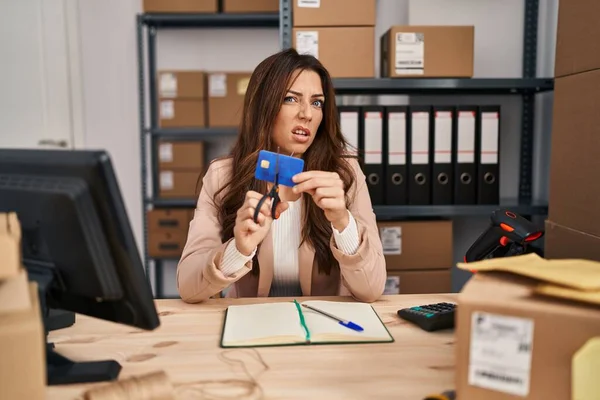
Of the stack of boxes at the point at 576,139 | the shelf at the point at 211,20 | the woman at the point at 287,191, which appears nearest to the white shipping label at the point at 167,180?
the shelf at the point at 211,20

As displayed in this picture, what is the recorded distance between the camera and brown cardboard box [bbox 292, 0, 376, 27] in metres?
1.98

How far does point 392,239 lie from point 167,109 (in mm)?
1367

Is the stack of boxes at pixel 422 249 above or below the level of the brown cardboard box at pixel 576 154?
below

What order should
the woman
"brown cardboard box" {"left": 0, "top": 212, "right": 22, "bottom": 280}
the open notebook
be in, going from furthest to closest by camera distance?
the woman
the open notebook
"brown cardboard box" {"left": 0, "top": 212, "right": 22, "bottom": 280}

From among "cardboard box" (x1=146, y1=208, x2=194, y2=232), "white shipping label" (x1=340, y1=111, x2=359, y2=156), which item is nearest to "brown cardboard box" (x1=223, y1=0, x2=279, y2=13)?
"white shipping label" (x1=340, y1=111, x2=359, y2=156)

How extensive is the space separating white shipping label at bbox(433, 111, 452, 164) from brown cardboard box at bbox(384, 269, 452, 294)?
0.44m

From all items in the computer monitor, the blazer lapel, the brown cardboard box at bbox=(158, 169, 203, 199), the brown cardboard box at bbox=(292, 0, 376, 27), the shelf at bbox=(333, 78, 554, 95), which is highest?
the brown cardboard box at bbox=(292, 0, 376, 27)

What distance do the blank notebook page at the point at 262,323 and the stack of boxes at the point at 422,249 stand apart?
3.53 ft

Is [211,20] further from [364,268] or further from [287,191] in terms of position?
[364,268]

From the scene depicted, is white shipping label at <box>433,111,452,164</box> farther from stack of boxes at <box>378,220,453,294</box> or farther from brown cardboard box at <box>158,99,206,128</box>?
brown cardboard box at <box>158,99,206,128</box>

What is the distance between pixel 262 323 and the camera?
0.96 m

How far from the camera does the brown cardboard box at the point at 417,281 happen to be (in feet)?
6.80

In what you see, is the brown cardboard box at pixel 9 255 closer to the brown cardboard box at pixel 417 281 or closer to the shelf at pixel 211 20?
the brown cardboard box at pixel 417 281

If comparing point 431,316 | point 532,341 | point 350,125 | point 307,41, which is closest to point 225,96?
point 307,41
